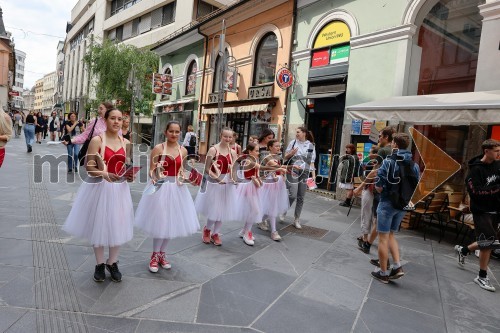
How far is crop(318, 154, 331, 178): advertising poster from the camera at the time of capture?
11.3 meters

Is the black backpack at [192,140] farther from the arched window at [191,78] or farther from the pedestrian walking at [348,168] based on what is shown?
the pedestrian walking at [348,168]

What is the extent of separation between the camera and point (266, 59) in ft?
46.8

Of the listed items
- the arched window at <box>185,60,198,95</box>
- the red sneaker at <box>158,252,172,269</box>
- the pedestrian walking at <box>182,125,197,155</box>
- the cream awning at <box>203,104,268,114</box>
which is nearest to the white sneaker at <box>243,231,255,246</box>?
the red sneaker at <box>158,252,172,269</box>

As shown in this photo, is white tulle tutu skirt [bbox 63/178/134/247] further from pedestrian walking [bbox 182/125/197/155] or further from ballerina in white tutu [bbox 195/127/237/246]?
pedestrian walking [bbox 182/125/197/155]

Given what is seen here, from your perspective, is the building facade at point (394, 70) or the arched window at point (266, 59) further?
the arched window at point (266, 59)

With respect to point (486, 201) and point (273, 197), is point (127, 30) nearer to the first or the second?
point (273, 197)

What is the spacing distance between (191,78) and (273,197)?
1606 cm

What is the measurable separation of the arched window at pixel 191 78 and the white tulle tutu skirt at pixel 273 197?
15.0 m

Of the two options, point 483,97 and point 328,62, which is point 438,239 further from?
point 328,62

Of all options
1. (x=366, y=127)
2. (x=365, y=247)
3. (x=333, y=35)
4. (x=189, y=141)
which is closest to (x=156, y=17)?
(x=189, y=141)

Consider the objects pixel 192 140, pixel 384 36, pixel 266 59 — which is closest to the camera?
pixel 384 36

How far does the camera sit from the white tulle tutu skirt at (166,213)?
367cm

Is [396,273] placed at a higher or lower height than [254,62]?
lower

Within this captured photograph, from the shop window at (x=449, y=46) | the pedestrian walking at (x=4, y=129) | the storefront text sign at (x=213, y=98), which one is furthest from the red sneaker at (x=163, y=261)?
the storefront text sign at (x=213, y=98)
